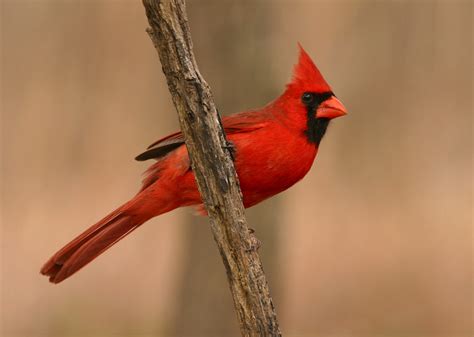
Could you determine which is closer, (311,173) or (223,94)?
Result: (223,94)

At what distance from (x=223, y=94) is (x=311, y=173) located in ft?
9.34

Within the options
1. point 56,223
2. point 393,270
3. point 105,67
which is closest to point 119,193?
point 56,223

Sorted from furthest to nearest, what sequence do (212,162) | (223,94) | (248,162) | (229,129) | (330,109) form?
(223,94), (330,109), (229,129), (248,162), (212,162)

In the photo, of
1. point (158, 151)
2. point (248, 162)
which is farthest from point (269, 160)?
point (158, 151)

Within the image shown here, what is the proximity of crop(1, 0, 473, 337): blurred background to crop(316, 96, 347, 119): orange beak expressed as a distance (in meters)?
2.51

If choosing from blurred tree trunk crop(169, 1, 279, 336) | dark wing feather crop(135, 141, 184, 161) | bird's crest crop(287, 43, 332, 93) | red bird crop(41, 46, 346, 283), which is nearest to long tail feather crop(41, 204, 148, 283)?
red bird crop(41, 46, 346, 283)

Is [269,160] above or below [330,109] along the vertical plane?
below

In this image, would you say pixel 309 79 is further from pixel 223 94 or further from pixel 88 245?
pixel 88 245

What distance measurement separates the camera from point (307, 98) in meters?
3.47

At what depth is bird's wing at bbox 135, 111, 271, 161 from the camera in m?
3.24

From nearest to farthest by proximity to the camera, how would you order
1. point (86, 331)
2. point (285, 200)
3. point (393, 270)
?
point (285, 200) < point (86, 331) < point (393, 270)

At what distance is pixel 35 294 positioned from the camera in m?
6.41

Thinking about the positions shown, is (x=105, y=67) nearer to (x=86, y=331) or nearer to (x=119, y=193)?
(x=119, y=193)

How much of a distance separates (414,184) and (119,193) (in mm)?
2553
